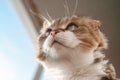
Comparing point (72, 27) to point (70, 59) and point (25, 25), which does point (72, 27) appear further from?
point (25, 25)

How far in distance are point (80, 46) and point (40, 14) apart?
64cm

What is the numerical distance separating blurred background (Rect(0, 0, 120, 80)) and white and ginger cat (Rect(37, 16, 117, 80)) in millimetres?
411

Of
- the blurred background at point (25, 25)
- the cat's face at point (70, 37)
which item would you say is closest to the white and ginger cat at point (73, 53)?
the cat's face at point (70, 37)

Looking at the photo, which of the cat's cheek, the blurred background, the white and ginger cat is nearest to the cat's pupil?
the white and ginger cat

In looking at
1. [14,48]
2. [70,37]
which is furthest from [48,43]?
[14,48]

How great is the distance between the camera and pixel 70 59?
49.1 inches

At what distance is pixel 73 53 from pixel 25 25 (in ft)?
2.09

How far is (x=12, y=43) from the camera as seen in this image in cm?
178

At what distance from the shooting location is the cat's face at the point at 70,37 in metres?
1.23

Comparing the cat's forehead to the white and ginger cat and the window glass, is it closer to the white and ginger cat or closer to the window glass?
the white and ginger cat

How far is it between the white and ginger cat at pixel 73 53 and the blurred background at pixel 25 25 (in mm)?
411

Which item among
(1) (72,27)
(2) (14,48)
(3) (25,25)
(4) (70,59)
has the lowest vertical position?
(4) (70,59)

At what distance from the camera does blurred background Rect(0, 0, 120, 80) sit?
1.72 meters

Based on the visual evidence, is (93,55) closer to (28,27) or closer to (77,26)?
(77,26)
